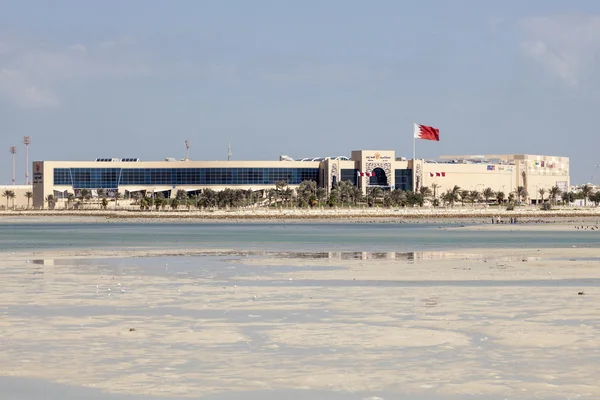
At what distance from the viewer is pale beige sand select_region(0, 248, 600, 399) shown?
16.5m

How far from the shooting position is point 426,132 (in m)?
196

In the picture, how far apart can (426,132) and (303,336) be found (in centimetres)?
17702

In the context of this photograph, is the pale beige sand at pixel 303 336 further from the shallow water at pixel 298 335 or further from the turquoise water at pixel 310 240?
the turquoise water at pixel 310 240

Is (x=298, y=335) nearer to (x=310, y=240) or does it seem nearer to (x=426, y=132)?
(x=310, y=240)

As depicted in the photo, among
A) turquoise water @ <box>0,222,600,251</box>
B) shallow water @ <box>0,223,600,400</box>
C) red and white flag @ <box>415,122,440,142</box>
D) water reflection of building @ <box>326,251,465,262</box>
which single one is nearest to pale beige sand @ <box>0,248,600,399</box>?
shallow water @ <box>0,223,600,400</box>

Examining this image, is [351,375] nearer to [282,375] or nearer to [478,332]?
[282,375]

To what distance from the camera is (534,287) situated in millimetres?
31531

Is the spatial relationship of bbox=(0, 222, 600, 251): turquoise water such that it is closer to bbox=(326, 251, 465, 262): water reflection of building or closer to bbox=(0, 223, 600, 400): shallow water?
bbox=(326, 251, 465, 262): water reflection of building

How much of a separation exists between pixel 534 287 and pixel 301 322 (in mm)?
11058

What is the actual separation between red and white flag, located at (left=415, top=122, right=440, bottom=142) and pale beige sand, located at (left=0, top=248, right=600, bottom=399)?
527 ft

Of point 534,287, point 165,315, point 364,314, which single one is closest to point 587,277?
point 534,287

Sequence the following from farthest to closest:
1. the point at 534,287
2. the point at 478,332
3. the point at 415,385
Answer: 1. the point at 534,287
2. the point at 478,332
3. the point at 415,385

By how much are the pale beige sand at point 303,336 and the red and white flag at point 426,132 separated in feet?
527

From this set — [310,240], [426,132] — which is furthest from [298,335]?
[426,132]
